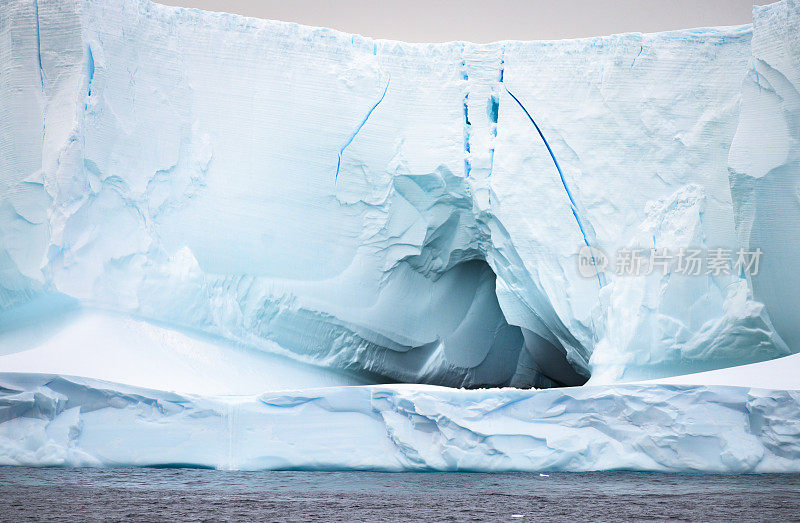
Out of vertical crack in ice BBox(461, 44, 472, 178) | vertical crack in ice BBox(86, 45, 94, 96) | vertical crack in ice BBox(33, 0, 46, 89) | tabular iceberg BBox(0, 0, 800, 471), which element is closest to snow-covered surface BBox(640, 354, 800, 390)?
tabular iceberg BBox(0, 0, 800, 471)

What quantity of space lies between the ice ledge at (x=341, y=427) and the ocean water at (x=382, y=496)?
0.34 ft

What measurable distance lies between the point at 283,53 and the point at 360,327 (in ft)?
5.54

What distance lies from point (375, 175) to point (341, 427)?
163 centimetres

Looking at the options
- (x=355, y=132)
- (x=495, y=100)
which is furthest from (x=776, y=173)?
(x=355, y=132)

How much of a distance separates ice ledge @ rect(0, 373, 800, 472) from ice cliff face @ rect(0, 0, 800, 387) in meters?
0.63

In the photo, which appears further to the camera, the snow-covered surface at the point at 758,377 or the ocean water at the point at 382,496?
the snow-covered surface at the point at 758,377

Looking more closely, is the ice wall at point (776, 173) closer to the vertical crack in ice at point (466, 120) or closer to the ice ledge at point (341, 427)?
the ice ledge at point (341, 427)

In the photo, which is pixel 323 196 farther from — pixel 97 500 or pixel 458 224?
pixel 97 500

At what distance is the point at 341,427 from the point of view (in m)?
3.78

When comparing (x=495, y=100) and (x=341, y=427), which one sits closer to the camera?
(x=341, y=427)

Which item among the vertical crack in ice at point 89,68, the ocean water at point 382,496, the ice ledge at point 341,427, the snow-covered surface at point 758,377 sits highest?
the vertical crack in ice at point 89,68

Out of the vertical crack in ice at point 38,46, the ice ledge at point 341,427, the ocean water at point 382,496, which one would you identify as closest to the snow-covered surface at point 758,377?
the ice ledge at point 341,427

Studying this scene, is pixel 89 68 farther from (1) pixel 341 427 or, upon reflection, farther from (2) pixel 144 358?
(1) pixel 341 427

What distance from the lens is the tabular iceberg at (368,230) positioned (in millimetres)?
3729
